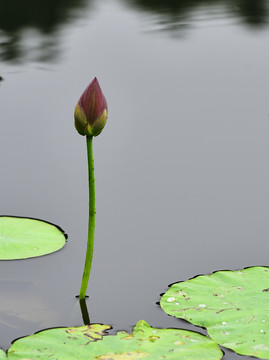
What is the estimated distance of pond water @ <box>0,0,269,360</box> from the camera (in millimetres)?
1603

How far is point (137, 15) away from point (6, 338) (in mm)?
3267

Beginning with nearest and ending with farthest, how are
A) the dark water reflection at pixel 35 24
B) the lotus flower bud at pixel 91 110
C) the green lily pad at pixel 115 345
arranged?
the green lily pad at pixel 115 345, the lotus flower bud at pixel 91 110, the dark water reflection at pixel 35 24

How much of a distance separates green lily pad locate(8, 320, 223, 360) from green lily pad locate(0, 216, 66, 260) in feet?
1.29

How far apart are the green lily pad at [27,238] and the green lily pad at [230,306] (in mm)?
397

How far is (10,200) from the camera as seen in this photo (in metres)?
2.02

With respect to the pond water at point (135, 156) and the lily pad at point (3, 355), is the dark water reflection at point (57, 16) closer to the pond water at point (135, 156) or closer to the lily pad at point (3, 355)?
the pond water at point (135, 156)

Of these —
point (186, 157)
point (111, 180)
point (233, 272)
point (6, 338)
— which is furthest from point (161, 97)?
point (6, 338)

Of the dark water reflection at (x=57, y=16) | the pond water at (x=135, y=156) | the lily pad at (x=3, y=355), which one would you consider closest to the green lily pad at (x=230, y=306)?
the pond water at (x=135, y=156)

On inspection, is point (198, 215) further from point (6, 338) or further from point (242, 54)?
point (242, 54)

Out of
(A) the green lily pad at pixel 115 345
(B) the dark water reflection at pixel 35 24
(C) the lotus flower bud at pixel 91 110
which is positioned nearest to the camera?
(A) the green lily pad at pixel 115 345

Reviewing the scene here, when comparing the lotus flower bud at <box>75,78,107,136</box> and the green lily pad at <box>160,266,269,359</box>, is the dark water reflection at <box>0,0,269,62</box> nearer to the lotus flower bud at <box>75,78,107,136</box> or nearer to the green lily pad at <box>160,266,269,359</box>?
the lotus flower bud at <box>75,78,107,136</box>

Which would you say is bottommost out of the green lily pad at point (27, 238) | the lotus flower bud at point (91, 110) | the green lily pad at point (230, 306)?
the green lily pad at point (230, 306)

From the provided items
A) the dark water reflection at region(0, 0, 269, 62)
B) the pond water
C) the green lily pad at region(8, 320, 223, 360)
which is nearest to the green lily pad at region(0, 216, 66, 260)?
the pond water

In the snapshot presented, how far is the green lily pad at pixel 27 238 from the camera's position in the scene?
1684mm
